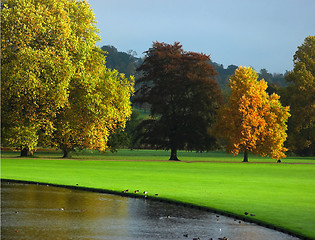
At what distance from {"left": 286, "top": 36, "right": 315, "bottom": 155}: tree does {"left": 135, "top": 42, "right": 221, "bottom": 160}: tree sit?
19431mm

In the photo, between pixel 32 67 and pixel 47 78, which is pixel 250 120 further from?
pixel 32 67

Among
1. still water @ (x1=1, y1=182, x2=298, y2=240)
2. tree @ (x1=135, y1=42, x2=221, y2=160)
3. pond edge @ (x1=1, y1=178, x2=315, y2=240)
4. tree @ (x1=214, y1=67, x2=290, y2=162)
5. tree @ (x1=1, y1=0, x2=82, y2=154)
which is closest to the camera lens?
still water @ (x1=1, y1=182, x2=298, y2=240)

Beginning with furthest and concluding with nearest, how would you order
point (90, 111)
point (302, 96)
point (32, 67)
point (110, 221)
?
point (302, 96)
point (90, 111)
point (32, 67)
point (110, 221)

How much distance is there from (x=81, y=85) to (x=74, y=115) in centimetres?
338

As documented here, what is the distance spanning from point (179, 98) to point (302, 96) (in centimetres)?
2444

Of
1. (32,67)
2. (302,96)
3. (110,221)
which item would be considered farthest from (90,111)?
(302,96)

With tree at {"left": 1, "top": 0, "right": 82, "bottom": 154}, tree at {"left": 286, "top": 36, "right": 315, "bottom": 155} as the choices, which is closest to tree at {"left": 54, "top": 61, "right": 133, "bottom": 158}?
tree at {"left": 1, "top": 0, "right": 82, "bottom": 154}

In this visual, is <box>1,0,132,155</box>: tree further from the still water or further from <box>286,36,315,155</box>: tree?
<box>286,36,315,155</box>: tree

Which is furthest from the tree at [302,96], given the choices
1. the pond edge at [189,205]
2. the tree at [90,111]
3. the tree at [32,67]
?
the pond edge at [189,205]

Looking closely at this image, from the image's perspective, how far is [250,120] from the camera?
7269cm

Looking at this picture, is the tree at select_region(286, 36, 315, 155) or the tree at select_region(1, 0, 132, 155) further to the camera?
the tree at select_region(286, 36, 315, 155)

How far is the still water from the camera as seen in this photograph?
557 inches

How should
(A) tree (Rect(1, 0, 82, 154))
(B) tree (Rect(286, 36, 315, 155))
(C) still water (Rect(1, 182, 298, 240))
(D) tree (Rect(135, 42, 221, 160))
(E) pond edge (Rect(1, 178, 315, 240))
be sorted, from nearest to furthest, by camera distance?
(C) still water (Rect(1, 182, 298, 240)) < (E) pond edge (Rect(1, 178, 315, 240)) < (A) tree (Rect(1, 0, 82, 154)) < (D) tree (Rect(135, 42, 221, 160)) < (B) tree (Rect(286, 36, 315, 155))

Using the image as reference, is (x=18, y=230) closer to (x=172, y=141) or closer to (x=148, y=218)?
(x=148, y=218)
